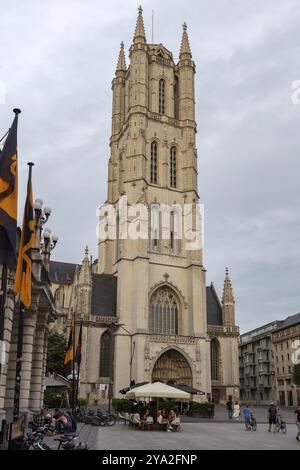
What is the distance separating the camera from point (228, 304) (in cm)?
5881

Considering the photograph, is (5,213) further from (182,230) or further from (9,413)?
(182,230)

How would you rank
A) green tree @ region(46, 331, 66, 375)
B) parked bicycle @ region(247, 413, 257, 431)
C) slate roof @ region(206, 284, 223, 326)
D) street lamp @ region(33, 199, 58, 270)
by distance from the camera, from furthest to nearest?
1. slate roof @ region(206, 284, 223, 326)
2. green tree @ region(46, 331, 66, 375)
3. parked bicycle @ region(247, 413, 257, 431)
4. street lamp @ region(33, 199, 58, 270)

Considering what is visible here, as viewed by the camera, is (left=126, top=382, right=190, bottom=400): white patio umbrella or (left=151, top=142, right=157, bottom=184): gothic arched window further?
(left=151, top=142, right=157, bottom=184): gothic arched window

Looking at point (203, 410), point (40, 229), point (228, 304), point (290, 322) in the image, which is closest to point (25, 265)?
point (40, 229)

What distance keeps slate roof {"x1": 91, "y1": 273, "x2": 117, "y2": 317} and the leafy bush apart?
63.8 feet

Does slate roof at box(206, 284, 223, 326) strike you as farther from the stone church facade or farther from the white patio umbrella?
the white patio umbrella

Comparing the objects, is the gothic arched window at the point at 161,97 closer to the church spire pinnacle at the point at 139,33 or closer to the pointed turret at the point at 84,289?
the church spire pinnacle at the point at 139,33

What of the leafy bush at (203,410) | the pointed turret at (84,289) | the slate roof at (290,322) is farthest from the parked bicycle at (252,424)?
the slate roof at (290,322)

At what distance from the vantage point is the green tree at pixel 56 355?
51.9 meters

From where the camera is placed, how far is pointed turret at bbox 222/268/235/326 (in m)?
58.2

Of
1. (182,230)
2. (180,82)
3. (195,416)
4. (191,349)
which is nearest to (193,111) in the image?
(180,82)

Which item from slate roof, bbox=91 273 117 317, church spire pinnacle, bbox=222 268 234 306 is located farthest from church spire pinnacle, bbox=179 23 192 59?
slate roof, bbox=91 273 117 317

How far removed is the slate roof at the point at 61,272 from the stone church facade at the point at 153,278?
956 inches
